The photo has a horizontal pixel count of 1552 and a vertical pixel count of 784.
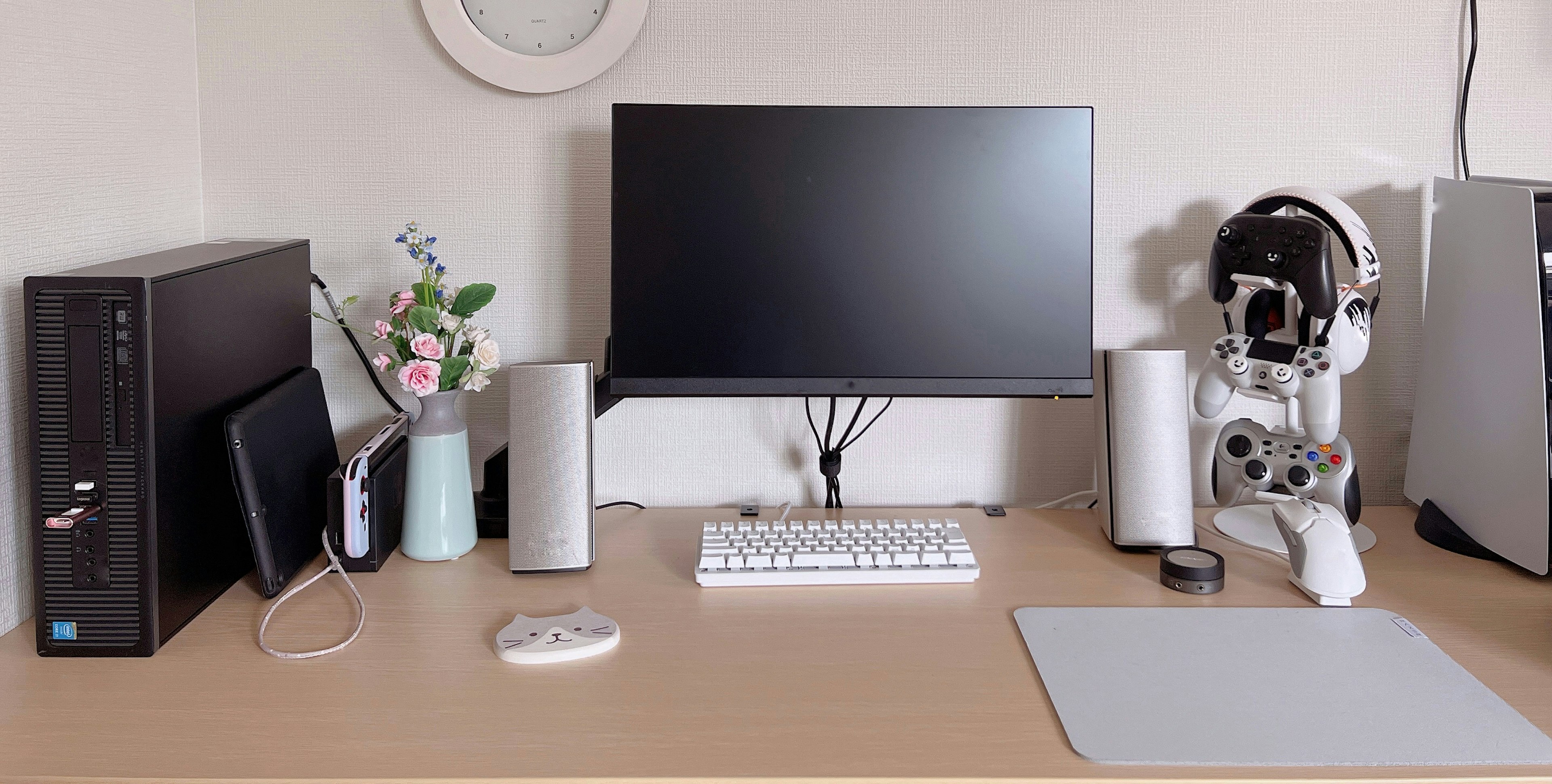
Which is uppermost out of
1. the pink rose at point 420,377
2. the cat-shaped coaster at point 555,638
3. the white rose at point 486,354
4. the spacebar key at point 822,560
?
the white rose at point 486,354

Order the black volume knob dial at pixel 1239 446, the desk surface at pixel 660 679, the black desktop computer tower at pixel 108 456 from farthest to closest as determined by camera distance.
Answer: the black volume knob dial at pixel 1239 446 → the black desktop computer tower at pixel 108 456 → the desk surface at pixel 660 679

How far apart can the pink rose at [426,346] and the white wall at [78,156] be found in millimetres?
342

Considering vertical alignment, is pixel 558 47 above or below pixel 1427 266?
above

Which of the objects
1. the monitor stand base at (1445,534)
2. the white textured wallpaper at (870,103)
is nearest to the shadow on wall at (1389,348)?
the white textured wallpaper at (870,103)

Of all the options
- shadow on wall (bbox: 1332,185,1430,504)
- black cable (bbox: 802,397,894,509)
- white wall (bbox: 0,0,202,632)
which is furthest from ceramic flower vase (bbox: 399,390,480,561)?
shadow on wall (bbox: 1332,185,1430,504)

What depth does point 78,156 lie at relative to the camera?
1043 mm

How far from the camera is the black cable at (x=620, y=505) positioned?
4.45 feet

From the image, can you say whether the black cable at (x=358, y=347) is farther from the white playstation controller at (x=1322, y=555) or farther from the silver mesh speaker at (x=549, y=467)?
the white playstation controller at (x=1322, y=555)

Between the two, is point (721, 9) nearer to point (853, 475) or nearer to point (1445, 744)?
point (853, 475)

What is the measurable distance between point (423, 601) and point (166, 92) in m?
0.72

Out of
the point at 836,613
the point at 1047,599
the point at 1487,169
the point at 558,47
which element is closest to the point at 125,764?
the point at 836,613

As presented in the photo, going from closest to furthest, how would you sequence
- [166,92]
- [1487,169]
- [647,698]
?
[647,698]
[166,92]
[1487,169]

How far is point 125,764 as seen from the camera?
73 centimetres

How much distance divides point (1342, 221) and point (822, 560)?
73cm
